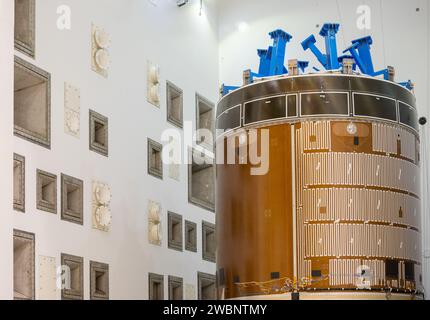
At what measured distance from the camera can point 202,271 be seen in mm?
30984

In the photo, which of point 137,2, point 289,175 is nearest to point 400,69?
point 137,2

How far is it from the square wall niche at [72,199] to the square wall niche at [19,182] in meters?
1.63

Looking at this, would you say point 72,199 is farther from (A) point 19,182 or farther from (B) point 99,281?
(A) point 19,182

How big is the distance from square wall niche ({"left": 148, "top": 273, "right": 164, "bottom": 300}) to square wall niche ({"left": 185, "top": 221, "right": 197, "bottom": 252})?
7.70 ft

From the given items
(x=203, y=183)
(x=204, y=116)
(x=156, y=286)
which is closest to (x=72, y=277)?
(x=156, y=286)

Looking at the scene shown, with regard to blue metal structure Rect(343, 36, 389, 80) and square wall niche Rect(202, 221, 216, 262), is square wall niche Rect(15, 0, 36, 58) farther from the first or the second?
square wall niche Rect(202, 221, 216, 262)

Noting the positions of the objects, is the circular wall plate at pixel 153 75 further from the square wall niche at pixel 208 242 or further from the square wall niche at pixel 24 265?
the square wall niche at pixel 24 265

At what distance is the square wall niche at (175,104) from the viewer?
98.1ft

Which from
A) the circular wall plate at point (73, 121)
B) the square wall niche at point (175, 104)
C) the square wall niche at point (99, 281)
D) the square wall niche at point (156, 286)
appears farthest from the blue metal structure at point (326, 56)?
the square wall niche at point (156, 286)

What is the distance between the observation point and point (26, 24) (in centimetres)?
2277

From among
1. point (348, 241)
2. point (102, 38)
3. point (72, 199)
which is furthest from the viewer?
point (102, 38)

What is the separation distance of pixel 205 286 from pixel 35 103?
10721 mm

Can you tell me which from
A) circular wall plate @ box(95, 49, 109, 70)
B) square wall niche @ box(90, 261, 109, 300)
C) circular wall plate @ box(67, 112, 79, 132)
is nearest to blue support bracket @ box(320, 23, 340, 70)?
circular wall plate @ box(95, 49, 109, 70)

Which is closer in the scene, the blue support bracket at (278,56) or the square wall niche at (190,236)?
the blue support bracket at (278,56)
